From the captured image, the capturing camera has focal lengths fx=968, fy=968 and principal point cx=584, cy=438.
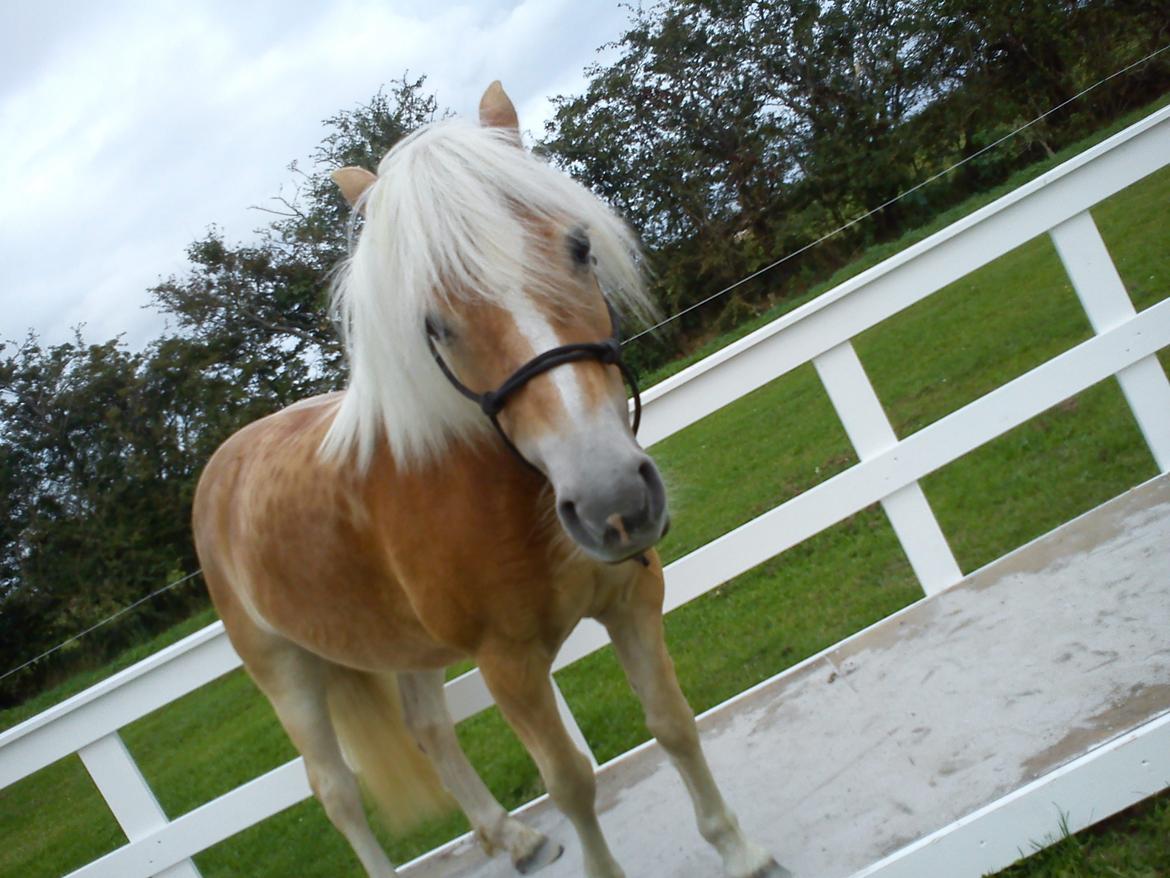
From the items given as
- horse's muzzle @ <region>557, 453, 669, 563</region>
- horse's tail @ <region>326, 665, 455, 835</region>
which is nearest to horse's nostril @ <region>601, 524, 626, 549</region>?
horse's muzzle @ <region>557, 453, 669, 563</region>

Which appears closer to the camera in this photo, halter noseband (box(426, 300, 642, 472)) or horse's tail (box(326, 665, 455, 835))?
halter noseband (box(426, 300, 642, 472))

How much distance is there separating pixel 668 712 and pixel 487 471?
77 centimetres

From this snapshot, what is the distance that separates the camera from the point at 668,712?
2.36m

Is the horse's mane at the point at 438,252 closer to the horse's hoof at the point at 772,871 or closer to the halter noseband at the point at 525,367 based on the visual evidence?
the halter noseband at the point at 525,367

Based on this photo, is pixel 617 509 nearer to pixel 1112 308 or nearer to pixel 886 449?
pixel 886 449

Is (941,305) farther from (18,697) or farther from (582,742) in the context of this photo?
(18,697)

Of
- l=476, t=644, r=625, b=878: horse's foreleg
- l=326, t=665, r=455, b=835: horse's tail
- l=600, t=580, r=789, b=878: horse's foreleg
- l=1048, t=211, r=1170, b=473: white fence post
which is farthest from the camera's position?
l=1048, t=211, r=1170, b=473: white fence post

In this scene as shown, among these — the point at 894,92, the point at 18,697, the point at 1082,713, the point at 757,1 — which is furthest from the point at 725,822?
the point at 757,1

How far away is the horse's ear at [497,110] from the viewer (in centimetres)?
242

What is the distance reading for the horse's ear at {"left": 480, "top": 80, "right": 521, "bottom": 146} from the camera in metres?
2.42

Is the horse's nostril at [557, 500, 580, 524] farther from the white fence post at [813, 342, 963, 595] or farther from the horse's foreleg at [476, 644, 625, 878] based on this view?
the white fence post at [813, 342, 963, 595]

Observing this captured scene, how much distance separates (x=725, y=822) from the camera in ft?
7.74

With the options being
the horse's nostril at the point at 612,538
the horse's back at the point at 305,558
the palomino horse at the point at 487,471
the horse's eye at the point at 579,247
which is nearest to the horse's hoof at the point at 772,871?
the palomino horse at the point at 487,471

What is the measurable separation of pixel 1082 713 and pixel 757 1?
2127cm
